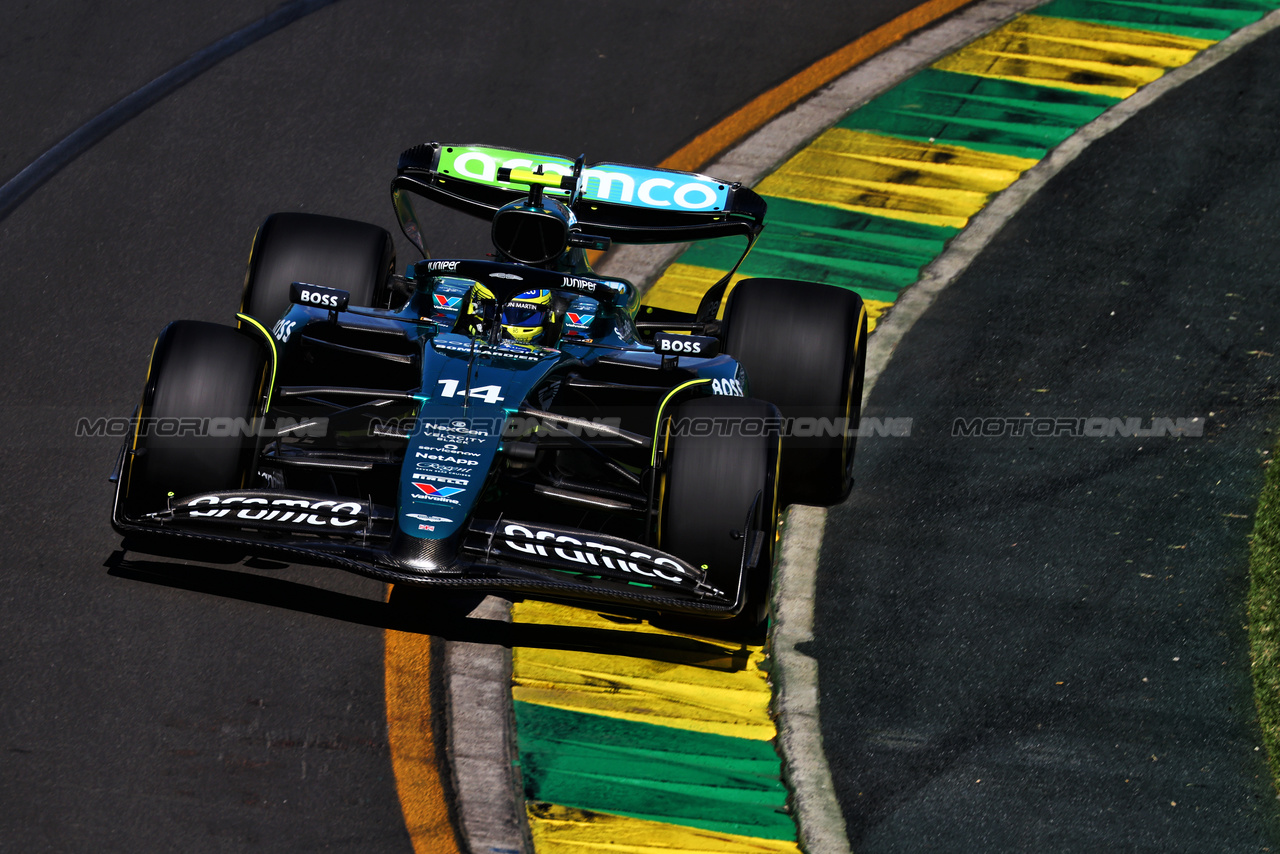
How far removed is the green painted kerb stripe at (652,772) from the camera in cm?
553

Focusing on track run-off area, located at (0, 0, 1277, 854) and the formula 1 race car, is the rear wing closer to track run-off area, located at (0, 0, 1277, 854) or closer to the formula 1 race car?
the formula 1 race car

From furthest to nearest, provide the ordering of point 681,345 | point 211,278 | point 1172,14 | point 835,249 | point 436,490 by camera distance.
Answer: point 1172,14 → point 835,249 → point 211,278 → point 681,345 → point 436,490

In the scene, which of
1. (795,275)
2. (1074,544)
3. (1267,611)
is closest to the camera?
(1267,611)

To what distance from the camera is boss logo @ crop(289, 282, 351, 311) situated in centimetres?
638

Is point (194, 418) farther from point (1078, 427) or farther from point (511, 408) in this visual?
point (1078, 427)

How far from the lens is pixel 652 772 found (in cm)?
571

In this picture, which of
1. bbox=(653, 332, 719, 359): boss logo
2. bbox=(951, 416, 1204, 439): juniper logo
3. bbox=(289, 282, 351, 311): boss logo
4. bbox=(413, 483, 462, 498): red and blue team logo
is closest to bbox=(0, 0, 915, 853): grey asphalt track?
bbox=(413, 483, 462, 498): red and blue team logo

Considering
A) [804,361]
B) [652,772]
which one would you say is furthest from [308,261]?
[652,772]

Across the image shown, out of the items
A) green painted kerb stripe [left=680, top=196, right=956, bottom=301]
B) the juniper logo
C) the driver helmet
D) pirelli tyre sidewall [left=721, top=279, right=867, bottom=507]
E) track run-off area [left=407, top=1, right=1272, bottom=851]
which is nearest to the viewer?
track run-off area [left=407, top=1, right=1272, bottom=851]

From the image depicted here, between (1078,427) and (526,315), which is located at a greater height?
(526,315)

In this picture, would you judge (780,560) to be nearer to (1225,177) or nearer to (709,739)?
(709,739)

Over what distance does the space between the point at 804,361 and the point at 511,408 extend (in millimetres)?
1607

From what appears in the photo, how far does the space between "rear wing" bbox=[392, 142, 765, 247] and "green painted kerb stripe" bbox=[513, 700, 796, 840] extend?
9.42 ft

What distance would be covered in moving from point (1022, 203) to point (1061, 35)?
265 centimetres
